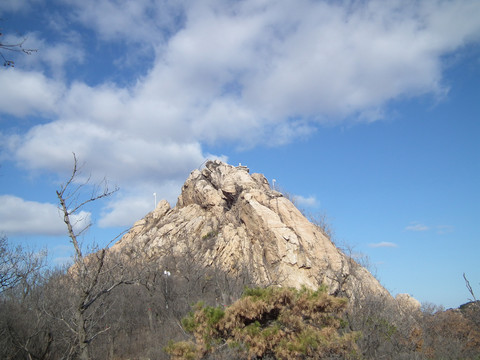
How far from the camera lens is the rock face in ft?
113

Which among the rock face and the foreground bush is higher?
the rock face

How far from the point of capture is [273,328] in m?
10.6

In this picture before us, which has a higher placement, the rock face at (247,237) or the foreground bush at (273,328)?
the rock face at (247,237)

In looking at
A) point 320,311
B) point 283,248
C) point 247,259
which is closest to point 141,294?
point 247,259

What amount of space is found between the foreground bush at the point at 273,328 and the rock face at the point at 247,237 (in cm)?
1990

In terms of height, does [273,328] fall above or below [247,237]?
below

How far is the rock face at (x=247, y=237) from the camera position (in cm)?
3456

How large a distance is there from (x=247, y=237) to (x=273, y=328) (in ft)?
94.3

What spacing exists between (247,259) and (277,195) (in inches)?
350

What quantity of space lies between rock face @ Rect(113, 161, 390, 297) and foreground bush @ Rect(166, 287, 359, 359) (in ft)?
65.3

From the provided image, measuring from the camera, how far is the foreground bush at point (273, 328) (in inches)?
406

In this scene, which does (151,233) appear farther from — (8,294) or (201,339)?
(201,339)

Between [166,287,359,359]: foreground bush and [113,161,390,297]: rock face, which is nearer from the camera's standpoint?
[166,287,359,359]: foreground bush

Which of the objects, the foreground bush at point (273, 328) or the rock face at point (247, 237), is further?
the rock face at point (247, 237)
